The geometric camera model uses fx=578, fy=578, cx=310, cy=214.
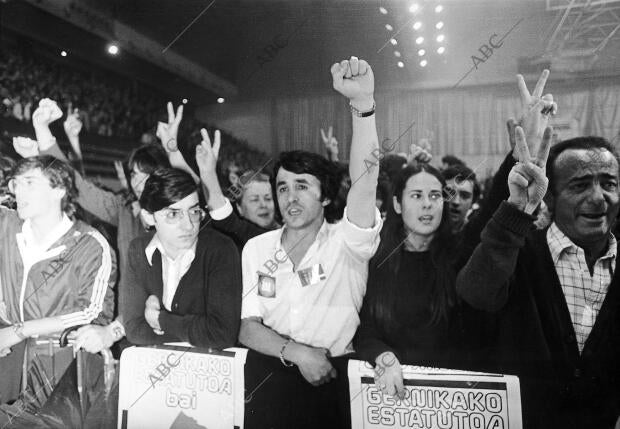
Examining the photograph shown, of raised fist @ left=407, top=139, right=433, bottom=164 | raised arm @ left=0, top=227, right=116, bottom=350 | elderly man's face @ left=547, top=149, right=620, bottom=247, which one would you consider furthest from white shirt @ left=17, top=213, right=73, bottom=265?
elderly man's face @ left=547, top=149, right=620, bottom=247

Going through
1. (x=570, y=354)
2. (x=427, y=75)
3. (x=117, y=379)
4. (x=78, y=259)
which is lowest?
(x=117, y=379)

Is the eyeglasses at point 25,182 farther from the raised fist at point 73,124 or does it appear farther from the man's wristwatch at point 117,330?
the man's wristwatch at point 117,330

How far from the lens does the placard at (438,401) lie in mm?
1959

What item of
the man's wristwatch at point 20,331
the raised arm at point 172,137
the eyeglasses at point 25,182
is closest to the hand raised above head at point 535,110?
the raised arm at point 172,137

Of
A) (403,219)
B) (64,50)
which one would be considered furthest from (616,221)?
(64,50)

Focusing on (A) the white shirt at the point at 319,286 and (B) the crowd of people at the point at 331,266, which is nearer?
(B) the crowd of people at the point at 331,266

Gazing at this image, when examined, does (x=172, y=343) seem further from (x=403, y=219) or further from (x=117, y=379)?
(x=403, y=219)

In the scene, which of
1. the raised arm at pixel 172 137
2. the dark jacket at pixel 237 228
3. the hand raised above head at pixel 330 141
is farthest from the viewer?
the raised arm at pixel 172 137

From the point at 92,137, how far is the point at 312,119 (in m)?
0.98

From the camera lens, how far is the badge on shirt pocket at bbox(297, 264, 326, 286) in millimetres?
2074

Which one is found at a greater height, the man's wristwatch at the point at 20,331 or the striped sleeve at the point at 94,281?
the striped sleeve at the point at 94,281

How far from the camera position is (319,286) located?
207cm

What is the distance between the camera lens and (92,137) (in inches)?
96.0

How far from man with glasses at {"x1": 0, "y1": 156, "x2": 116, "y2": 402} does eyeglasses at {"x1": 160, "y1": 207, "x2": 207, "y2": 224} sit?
0.34 metres
